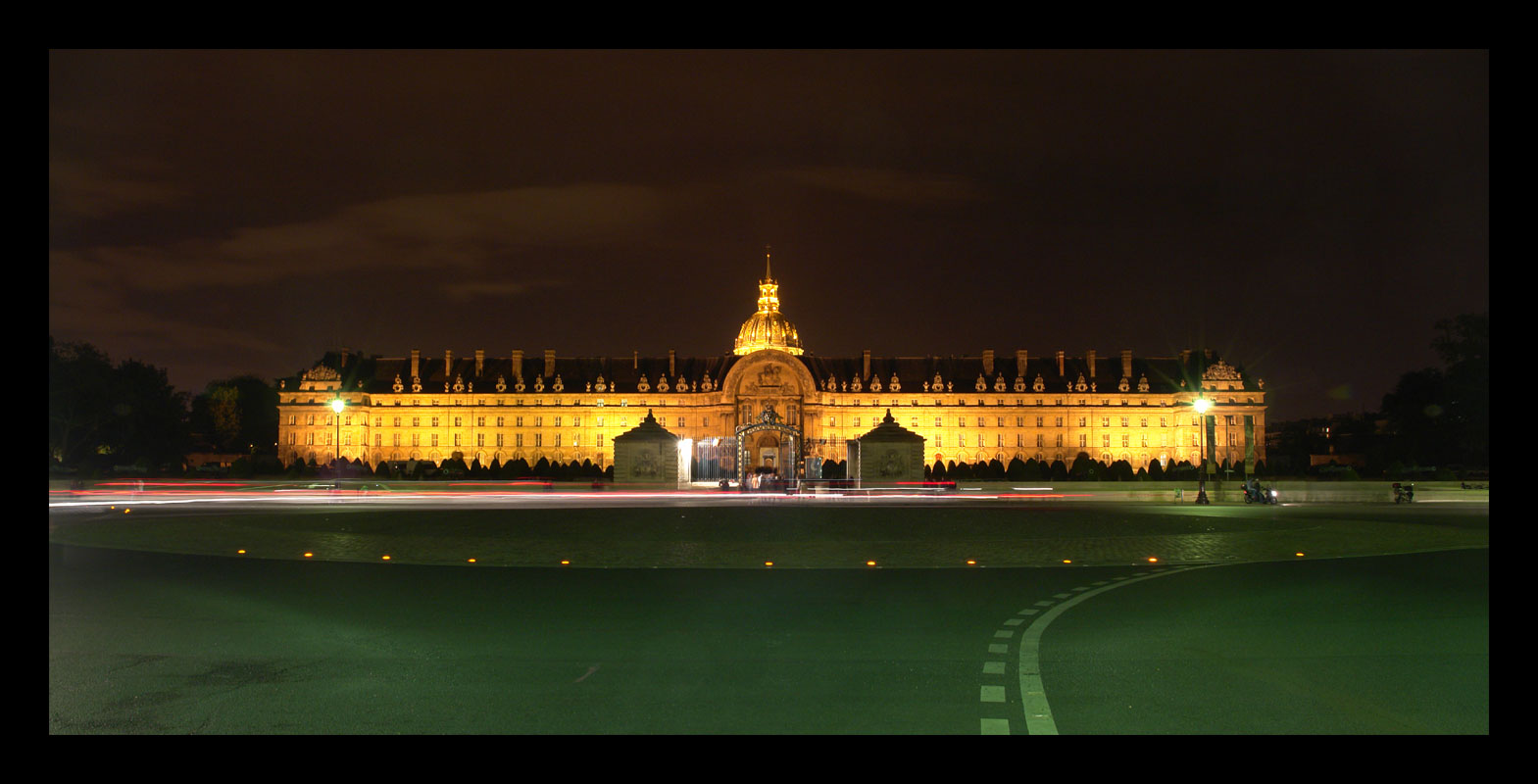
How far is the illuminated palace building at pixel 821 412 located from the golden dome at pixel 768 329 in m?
0.17

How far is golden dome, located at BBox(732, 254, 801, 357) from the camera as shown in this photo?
409ft

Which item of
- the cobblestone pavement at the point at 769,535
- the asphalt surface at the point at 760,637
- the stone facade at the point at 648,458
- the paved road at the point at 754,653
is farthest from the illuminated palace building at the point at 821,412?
the paved road at the point at 754,653

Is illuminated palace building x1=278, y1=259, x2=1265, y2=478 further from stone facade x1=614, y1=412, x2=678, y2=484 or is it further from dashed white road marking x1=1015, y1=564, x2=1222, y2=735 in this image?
dashed white road marking x1=1015, y1=564, x2=1222, y2=735

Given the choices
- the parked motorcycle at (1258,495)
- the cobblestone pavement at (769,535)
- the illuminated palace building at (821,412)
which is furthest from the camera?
the illuminated palace building at (821,412)

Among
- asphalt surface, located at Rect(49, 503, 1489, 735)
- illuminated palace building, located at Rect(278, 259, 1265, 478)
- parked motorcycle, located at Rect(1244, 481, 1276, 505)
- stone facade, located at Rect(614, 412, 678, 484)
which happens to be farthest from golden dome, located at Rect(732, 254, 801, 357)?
asphalt surface, located at Rect(49, 503, 1489, 735)

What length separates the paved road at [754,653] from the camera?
831 centimetres

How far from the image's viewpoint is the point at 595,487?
54.7m

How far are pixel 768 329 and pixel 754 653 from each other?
114856mm

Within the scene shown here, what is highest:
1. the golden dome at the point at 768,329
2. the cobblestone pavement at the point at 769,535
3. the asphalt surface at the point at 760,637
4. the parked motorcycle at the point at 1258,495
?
the golden dome at the point at 768,329

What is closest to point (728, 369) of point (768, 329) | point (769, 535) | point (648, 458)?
point (768, 329)

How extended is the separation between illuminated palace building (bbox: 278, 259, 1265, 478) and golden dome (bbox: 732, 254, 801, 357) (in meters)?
0.17

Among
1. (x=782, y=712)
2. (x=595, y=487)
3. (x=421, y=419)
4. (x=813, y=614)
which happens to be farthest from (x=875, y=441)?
(x=421, y=419)

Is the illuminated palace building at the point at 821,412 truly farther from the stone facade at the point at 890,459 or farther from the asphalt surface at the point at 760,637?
the asphalt surface at the point at 760,637

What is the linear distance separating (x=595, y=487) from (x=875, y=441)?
45.2ft
